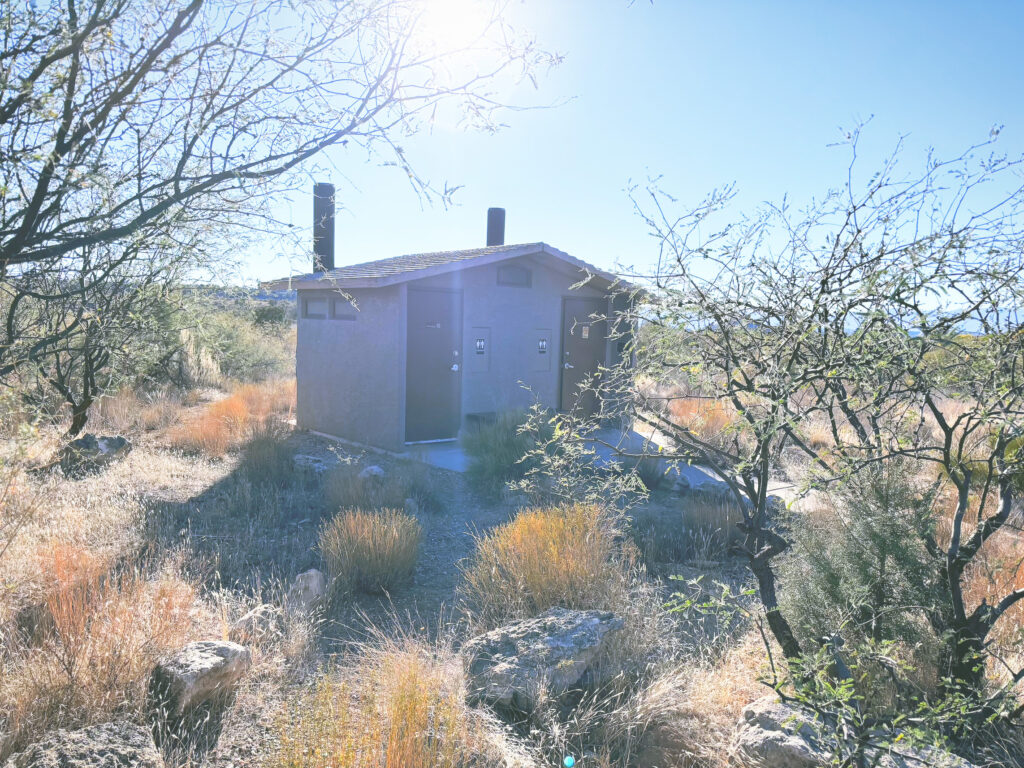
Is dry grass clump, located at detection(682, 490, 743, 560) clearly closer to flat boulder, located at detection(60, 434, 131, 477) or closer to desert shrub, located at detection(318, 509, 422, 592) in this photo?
desert shrub, located at detection(318, 509, 422, 592)

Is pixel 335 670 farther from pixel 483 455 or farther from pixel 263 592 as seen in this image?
pixel 483 455

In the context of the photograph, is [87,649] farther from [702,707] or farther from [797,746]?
[797,746]

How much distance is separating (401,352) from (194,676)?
798 centimetres

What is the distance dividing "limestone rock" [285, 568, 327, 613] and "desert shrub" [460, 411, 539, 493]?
12.2 ft

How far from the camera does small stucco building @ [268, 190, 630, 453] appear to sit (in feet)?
37.3

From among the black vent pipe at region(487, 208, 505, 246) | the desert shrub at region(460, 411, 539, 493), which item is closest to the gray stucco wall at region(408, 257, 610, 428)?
the desert shrub at region(460, 411, 539, 493)

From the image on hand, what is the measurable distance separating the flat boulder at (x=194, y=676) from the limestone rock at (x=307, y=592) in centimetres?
117

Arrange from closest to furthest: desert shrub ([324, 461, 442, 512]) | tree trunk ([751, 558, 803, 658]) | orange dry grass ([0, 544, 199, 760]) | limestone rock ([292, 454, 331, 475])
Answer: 1. orange dry grass ([0, 544, 199, 760])
2. tree trunk ([751, 558, 803, 658])
3. desert shrub ([324, 461, 442, 512])
4. limestone rock ([292, 454, 331, 475])

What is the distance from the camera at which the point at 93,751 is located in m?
2.78

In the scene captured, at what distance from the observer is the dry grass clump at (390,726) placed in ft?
9.10

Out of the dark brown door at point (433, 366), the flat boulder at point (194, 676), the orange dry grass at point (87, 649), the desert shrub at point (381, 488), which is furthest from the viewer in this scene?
the dark brown door at point (433, 366)

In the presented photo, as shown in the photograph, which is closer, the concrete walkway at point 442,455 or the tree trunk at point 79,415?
the tree trunk at point 79,415

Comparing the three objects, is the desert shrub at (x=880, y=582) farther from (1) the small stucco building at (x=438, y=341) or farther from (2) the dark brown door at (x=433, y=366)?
(2) the dark brown door at (x=433, y=366)

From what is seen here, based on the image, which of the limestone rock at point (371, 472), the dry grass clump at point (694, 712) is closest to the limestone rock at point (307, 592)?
the dry grass clump at point (694, 712)
